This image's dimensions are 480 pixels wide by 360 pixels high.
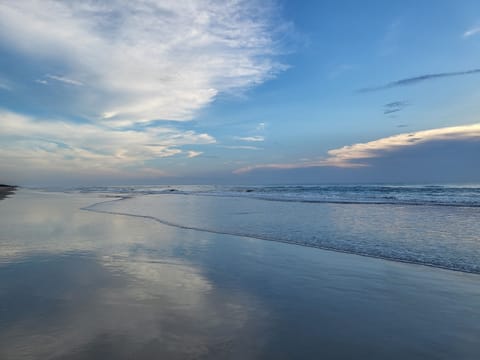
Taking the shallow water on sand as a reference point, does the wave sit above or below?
above

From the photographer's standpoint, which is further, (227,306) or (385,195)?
(385,195)

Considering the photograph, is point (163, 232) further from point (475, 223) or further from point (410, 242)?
point (475, 223)

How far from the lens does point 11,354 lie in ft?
10.3

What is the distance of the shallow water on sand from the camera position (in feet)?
11.1

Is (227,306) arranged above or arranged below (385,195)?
below

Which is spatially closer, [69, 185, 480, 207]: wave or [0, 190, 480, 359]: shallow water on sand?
[0, 190, 480, 359]: shallow water on sand

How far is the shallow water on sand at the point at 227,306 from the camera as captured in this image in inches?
134

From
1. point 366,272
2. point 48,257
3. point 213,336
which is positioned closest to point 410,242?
point 366,272

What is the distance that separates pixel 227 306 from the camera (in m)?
4.59

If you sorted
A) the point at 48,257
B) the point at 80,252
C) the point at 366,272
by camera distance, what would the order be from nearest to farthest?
the point at 366,272 → the point at 48,257 → the point at 80,252

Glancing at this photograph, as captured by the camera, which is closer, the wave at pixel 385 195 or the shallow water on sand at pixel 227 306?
the shallow water on sand at pixel 227 306

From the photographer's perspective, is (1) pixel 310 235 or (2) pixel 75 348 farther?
(1) pixel 310 235

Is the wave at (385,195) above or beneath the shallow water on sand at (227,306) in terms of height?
above

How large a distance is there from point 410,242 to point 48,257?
1012cm
